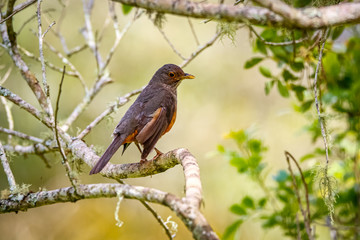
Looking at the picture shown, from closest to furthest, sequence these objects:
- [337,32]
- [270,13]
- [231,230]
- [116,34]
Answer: [270,13], [337,32], [231,230], [116,34]

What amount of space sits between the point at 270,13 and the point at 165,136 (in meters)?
7.94

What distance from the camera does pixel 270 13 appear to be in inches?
90.6

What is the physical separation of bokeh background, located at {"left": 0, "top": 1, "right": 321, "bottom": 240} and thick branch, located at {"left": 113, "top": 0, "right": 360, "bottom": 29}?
6.75 metres

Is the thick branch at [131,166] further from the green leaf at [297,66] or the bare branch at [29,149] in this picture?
the green leaf at [297,66]

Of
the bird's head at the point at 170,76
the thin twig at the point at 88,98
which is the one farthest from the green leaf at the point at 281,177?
the thin twig at the point at 88,98

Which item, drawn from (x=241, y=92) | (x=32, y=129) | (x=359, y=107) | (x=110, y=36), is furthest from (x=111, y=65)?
(x=359, y=107)

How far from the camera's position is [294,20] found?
2.18 m

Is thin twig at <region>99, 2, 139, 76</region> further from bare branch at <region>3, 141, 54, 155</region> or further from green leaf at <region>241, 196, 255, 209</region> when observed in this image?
green leaf at <region>241, 196, 255, 209</region>

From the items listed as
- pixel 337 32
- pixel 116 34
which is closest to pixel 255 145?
pixel 337 32

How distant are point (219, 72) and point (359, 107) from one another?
5.91 m

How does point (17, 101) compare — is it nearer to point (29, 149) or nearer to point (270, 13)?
point (29, 149)

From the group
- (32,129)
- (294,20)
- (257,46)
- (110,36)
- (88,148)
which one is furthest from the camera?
(110,36)

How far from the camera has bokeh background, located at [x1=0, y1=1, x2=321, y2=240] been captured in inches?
366

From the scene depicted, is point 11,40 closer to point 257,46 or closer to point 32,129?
point 257,46
